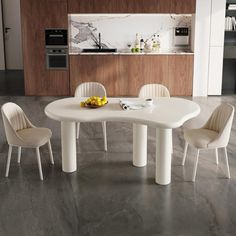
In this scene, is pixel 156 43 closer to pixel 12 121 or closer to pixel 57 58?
pixel 57 58

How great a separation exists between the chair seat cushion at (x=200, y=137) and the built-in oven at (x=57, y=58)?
14.4 ft

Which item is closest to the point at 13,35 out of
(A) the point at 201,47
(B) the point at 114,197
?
(A) the point at 201,47

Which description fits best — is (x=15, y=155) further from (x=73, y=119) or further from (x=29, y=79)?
(x=29, y=79)

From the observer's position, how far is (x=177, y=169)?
16.0 ft

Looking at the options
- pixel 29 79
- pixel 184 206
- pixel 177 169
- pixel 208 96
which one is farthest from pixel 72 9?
pixel 184 206

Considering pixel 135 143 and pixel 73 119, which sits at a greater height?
pixel 73 119

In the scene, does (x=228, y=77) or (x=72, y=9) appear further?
(x=228, y=77)

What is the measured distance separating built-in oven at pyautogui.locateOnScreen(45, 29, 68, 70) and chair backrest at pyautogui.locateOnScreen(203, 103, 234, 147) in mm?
4377

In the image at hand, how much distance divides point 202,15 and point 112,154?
13.7ft

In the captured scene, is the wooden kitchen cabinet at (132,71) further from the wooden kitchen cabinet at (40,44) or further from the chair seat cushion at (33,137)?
the chair seat cushion at (33,137)

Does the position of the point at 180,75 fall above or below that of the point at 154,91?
below

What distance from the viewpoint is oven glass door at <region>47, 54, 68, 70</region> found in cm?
856

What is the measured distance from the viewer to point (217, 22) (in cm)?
843

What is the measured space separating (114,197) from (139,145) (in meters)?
0.88
